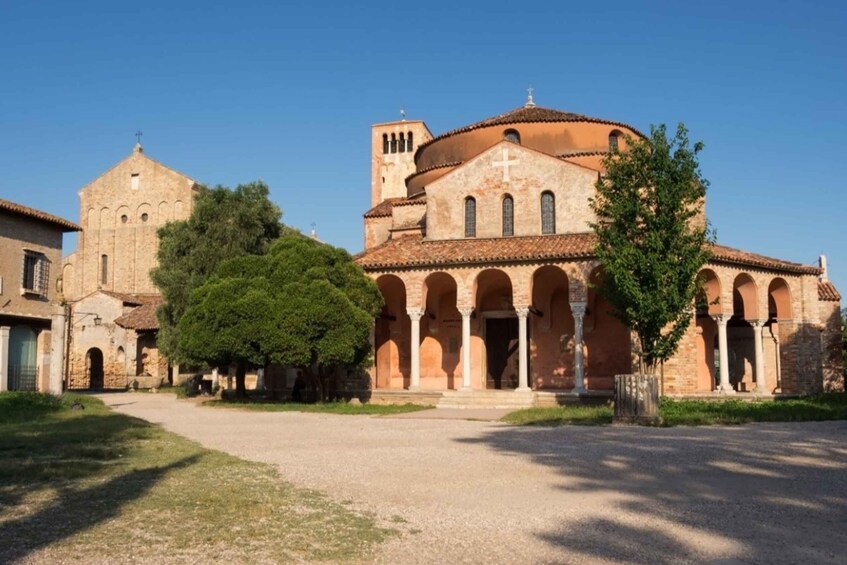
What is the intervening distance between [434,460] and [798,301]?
23.8 meters

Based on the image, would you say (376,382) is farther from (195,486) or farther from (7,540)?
(7,540)

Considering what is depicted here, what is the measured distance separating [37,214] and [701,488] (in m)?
26.8

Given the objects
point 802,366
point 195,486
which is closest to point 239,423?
point 195,486

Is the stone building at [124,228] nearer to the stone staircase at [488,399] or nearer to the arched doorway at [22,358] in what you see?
the arched doorway at [22,358]

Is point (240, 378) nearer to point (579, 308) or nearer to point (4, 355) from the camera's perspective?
point (4, 355)

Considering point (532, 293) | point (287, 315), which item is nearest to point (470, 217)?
point (532, 293)

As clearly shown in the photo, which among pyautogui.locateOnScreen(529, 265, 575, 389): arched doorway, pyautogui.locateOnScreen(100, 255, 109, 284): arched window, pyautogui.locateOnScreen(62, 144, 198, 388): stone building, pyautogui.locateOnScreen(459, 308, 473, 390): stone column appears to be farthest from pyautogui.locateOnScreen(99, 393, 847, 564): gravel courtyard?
pyautogui.locateOnScreen(100, 255, 109, 284): arched window

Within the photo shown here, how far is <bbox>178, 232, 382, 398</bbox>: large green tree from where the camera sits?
24.0 meters

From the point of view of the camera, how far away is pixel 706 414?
63.0ft

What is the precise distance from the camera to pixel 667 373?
1016 inches

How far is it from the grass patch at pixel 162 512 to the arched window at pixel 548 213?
62.7ft

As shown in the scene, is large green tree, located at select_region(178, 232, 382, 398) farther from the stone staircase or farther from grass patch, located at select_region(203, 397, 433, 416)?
the stone staircase

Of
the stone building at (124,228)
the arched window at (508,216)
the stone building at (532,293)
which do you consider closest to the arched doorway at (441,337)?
the stone building at (532,293)

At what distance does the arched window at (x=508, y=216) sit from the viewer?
29484 millimetres
